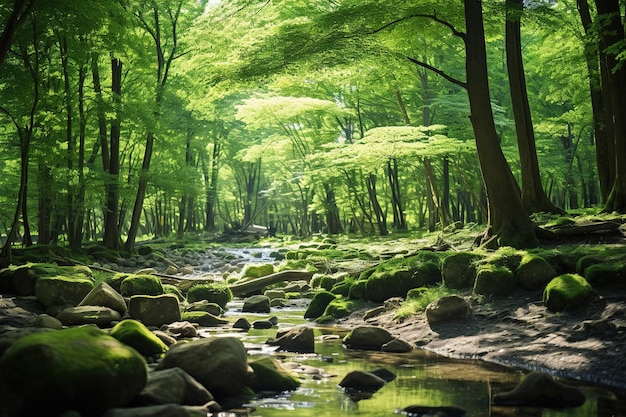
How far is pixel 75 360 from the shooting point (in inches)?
169

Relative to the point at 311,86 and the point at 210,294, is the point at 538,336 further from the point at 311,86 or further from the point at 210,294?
the point at 311,86

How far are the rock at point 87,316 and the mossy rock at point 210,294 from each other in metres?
3.76

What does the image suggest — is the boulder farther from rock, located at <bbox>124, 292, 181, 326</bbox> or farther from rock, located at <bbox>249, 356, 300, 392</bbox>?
rock, located at <bbox>249, 356, 300, 392</bbox>

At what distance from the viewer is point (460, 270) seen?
998 cm

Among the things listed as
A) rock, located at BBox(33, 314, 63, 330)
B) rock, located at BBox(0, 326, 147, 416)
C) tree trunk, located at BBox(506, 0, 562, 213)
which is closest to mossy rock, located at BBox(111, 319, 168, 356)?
rock, located at BBox(33, 314, 63, 330)

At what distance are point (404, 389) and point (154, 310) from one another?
509 centimetres

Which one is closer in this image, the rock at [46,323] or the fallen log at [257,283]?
the rock at [46,323]

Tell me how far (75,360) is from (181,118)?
95.3 feet

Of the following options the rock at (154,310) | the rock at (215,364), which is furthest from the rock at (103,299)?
the rock at (215,364)

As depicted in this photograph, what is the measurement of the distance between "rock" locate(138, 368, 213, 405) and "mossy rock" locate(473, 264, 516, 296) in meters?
5.23

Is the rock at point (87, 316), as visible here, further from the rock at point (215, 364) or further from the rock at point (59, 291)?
the rock at point (215, 364)

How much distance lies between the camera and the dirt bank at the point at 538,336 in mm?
6312

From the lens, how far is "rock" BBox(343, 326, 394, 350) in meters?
8.12

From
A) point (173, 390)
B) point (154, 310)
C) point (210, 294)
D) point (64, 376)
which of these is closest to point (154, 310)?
point (154, 310)
